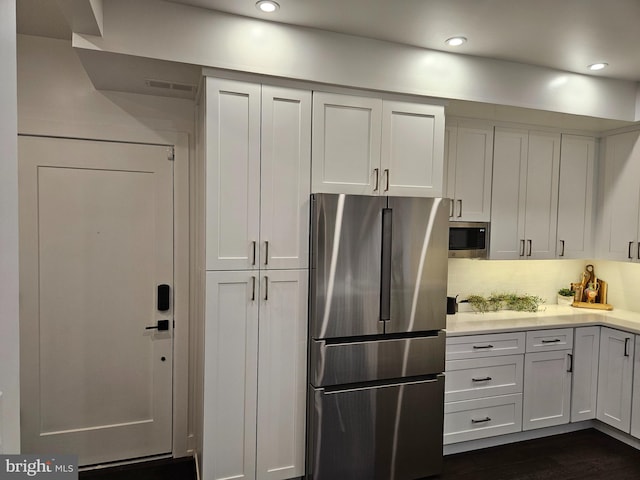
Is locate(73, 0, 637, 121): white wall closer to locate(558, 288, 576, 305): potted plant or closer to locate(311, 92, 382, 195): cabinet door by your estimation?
locate(311, 92, 382, 195): cabinet door

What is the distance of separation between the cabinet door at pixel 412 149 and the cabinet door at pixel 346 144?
68 mm

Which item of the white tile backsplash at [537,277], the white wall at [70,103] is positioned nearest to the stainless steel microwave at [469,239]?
the white tile backsplash at [537,277]

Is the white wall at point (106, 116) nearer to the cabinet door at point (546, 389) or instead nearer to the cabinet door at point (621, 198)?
the cabinet door at point (546, 389)

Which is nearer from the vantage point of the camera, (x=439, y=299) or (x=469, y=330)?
(x=439, y=299)

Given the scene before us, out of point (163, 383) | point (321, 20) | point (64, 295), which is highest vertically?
point (321, 20)

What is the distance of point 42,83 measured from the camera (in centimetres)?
248

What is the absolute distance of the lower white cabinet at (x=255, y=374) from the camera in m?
2.26

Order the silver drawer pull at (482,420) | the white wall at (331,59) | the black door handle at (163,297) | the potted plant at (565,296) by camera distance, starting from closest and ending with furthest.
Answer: the white wall at (331,59) < the black door handle at (163,297) < the silver drawer pull at (482,420) < the potted plant at (565,296)

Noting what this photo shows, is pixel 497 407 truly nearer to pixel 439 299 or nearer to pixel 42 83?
pixel 439 299

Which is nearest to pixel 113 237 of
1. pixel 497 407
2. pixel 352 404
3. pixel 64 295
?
pixel 64 295

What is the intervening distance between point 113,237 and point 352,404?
1887 millimetres

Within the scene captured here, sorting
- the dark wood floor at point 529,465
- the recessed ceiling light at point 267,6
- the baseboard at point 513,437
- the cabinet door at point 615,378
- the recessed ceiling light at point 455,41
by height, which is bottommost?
the dark wood floor at point 529,465

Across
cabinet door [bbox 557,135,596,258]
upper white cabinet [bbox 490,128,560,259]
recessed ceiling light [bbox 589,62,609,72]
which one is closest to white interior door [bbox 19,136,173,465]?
upper white cabinet [bbox 490,128,560,259]

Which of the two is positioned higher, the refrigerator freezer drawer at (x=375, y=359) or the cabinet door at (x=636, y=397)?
the refrigerator freezer drawer at (x=375, y=359)
